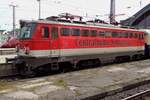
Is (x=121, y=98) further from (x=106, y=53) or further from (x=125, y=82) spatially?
(x=106, y=53)

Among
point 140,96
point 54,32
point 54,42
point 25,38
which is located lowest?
point 140,96

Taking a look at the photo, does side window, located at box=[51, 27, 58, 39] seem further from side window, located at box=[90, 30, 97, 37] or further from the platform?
side window, located at box=[90, 30, 97, 37]

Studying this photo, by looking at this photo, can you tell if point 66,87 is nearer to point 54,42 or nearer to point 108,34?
point 54,42

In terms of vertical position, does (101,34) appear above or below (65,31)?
below

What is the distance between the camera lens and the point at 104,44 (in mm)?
21578

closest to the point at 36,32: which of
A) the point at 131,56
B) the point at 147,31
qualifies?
the point at 131,56

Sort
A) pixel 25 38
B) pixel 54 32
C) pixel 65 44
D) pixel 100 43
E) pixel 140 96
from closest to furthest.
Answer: pixel 140 96, pixel 25 38, pixel 54 32, pixel 65 44, pixel 100 43

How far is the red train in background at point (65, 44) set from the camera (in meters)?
16.6

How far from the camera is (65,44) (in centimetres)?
1808

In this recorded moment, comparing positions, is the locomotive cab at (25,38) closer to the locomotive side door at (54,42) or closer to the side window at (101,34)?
the locomotive side door at (54,42)

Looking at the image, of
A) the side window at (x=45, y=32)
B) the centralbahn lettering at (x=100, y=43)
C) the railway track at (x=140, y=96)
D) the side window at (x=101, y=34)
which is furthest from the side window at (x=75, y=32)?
the railway track at (x=140, y=96)

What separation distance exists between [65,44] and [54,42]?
2.98 ft

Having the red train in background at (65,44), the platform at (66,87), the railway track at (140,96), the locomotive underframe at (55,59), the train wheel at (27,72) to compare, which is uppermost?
the red train in background at (65,44)

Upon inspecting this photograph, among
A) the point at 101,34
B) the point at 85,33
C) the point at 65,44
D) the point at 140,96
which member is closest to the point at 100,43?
the point at 101,34
